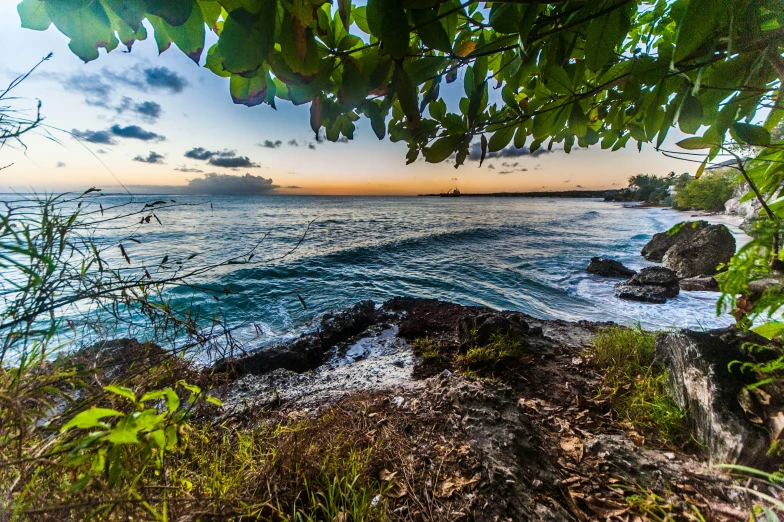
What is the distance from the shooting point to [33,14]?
59 cm

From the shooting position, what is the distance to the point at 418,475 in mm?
1736

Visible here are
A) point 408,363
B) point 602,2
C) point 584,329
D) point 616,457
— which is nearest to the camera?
point 602,2

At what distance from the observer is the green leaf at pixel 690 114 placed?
78 cm

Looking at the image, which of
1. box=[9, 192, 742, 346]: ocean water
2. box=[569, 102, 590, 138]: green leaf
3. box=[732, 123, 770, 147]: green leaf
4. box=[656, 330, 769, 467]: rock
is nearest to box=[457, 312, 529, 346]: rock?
box=[656, 330, 769, 467]: rock

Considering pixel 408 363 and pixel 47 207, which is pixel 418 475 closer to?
pixel 47 207

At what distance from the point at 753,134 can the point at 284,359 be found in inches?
231

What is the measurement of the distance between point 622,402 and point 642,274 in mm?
9005

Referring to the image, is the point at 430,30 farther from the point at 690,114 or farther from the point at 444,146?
the point at 690,114

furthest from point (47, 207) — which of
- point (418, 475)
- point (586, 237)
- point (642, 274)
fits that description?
point (586, 237)

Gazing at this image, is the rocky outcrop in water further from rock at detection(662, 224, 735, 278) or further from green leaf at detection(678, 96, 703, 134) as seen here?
green leaf at detection(678, 96, 703, 134)

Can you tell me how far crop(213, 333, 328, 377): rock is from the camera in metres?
4.99

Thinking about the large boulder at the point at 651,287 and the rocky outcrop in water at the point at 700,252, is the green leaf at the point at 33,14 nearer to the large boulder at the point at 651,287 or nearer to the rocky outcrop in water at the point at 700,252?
the large boulder at the point at 651,287

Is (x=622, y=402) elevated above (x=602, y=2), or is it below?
below

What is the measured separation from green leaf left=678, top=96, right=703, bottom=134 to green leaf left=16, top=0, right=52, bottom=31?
1551 millimetres
